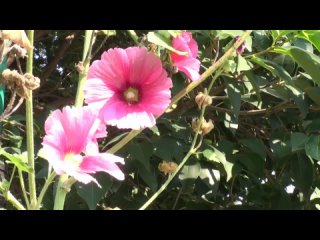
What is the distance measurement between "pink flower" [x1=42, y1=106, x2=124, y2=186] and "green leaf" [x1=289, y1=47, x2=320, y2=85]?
1.18 ft

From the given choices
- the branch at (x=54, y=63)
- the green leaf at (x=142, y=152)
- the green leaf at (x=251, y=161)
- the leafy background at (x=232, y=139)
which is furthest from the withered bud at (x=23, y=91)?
the branch at (x=54, y=63)

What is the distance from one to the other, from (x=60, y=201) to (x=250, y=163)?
0.65 metres

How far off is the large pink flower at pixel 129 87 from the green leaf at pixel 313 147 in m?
0.45

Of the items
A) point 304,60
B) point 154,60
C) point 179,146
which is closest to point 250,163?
point 179,146

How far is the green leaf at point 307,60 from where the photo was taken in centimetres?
77

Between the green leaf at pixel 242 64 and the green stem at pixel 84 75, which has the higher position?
the green leaf at pixel 242 64

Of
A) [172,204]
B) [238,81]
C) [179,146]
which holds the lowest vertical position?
[172,204]

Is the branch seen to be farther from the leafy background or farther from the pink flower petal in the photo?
the pink flower petal

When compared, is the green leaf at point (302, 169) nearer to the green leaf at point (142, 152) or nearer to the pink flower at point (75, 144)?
the green leaf at point (142, 152)

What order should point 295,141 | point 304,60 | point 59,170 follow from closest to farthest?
point 59,170 → point 304,60 → point 295,141

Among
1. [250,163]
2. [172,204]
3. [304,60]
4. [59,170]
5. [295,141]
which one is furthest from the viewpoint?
[172,204]

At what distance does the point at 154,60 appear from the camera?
20.6 inches

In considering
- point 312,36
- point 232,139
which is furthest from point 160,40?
point 232,139
